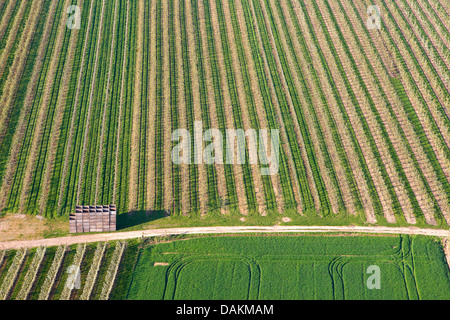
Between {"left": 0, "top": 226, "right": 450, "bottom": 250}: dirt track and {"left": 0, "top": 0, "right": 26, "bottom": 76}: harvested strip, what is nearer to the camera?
{"left": 0, "top": 226, "right": 450, "bottom": 250}: dirt track

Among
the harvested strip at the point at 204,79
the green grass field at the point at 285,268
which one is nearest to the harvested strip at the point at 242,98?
the harvested strip at the point at 204,79

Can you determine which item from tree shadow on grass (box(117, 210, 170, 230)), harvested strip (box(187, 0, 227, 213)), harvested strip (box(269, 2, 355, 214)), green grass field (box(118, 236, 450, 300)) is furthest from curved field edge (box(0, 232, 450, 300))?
harvested strip (box(187, 0, 227, 213))

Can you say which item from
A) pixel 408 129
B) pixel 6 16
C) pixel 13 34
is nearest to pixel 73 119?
pixel 13 34

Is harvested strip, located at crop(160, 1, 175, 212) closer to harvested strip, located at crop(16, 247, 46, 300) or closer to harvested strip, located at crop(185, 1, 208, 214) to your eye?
harvested strip, located at crop(185, 1, 208, 214)

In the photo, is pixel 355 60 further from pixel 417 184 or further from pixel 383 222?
pixel 383 222

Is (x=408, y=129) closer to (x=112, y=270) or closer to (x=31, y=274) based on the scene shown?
(x=112, y=270)

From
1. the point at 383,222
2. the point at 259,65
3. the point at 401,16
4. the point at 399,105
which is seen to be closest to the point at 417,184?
the point at 383,222
